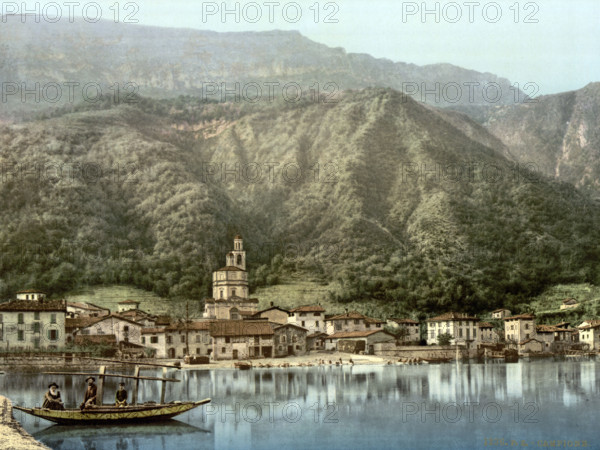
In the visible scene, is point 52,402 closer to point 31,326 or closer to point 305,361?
point 31,326

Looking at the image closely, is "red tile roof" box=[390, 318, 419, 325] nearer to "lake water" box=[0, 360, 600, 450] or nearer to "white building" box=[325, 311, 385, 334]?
"white building" box=[325, 311, 385, 334]

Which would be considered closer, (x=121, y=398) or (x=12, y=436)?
(x=12, y=436)

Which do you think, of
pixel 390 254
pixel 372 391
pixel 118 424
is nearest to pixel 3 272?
pixel 390 254

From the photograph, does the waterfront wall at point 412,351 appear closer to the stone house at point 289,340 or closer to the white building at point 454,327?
the white building at point 454,327

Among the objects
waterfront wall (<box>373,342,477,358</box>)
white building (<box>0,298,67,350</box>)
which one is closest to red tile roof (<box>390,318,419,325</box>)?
waterfront wall (<box>373,342,477,358</box>)

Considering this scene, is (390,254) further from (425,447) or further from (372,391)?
(425,447)

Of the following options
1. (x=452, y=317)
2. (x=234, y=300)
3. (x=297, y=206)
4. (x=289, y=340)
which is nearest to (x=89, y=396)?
(x=289, y=340)
